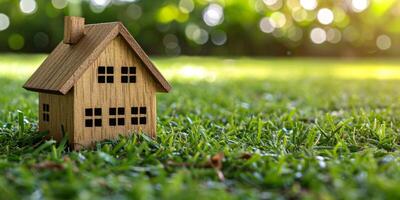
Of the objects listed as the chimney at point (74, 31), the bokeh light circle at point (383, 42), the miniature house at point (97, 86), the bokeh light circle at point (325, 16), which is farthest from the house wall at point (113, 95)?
the bokeh light circle at point (383, 42)

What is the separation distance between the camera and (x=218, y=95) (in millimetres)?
6137

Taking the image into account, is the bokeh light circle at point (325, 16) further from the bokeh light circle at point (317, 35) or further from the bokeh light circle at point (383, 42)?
the bokeh light circle at point (383, 42)

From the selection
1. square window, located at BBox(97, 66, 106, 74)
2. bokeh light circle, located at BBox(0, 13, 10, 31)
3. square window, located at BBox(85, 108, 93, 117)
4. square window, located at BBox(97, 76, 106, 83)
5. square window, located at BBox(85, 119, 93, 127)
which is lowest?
square window, located at BBox(85, 119, 93, 127)

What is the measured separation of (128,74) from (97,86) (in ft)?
0.63

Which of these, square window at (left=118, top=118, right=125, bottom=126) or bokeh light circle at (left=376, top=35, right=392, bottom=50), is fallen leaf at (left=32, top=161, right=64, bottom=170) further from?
bokeh light circle at (left=376, top=35, right=392, bottom=50)

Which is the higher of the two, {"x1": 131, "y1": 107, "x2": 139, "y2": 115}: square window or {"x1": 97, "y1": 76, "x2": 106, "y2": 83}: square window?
{"x1": 97, "y1": 76, "x2": 106, "y2": 83}: square window

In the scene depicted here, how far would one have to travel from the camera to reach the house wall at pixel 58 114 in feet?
10.1

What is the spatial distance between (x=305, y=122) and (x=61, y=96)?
186 cm

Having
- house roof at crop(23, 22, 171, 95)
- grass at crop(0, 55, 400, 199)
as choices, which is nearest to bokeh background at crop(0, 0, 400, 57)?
grass at crop(0, 55, 400, 199)

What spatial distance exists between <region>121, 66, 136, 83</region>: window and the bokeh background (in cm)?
1069

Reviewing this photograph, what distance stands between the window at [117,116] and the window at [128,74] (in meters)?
0.15

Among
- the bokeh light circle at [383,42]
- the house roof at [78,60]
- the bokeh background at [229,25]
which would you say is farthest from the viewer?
the bokeh light circle at [383,42]

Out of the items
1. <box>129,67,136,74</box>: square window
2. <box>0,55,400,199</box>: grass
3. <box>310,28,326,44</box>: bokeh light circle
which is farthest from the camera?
<box>310,28,326,44</box>: bokeh light circle

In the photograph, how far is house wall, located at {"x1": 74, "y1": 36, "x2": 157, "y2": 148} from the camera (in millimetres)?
3064
